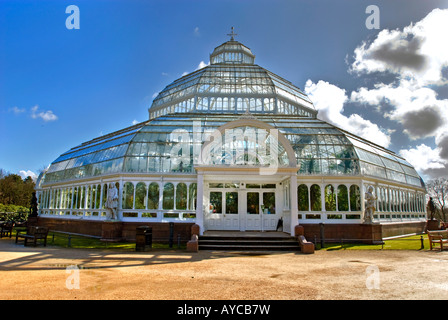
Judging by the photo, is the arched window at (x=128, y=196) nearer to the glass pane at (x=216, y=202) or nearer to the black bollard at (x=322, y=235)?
the glass pane at (x=216, y=202)

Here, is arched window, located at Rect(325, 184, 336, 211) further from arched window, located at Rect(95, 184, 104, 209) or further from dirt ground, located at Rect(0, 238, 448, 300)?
arched window, located at Rect(95, 184, 104, 209)

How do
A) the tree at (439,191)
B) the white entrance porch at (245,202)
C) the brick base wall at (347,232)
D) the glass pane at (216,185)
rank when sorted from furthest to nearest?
the tree at (439,191) < the glass pane at (216,185) < the white entrance porch at (245,202) < the brick base wall at (347,232)

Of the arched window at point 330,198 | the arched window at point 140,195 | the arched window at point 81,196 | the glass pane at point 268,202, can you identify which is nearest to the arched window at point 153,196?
the arched window at point 140,195

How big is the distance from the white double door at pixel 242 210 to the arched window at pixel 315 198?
2495 mm

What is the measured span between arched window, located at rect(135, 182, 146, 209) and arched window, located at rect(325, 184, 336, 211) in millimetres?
11379

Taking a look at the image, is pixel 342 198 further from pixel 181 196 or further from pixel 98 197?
pixel 98 197

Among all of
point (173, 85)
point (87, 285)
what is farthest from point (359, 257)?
point (173, 85)

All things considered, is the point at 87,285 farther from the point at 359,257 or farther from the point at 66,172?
the point at 66,172

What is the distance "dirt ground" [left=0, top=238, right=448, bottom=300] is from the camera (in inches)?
298

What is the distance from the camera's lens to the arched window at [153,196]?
19047 millimetres

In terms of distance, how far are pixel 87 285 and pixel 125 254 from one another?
6.27 m

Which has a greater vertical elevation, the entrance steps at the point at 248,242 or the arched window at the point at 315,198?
the arched window at the point at 315,198

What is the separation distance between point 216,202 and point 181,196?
257 cm

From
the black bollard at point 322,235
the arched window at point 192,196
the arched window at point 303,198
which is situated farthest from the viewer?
the arched window at point 192,196
